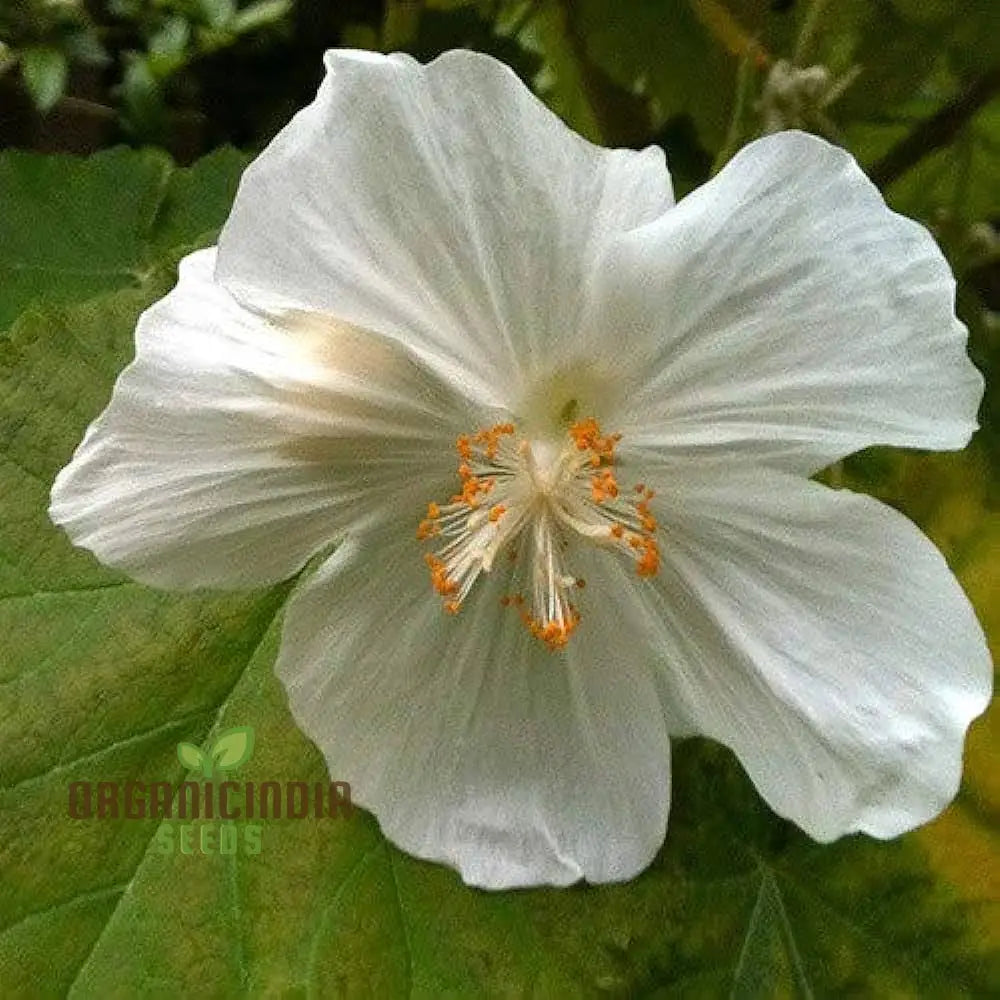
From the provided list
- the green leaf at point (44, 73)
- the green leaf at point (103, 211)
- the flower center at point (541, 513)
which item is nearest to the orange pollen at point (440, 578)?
the flower center at point (541, 513)

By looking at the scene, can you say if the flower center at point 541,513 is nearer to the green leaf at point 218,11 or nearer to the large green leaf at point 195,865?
the large green leaf at point 195,865

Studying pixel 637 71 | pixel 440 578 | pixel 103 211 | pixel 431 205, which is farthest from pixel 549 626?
pixel 637 71

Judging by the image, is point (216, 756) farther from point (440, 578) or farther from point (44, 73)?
point (44, 73)

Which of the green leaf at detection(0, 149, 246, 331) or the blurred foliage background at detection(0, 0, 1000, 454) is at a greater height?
the green leaf at detection(0, 149, 246, 331)

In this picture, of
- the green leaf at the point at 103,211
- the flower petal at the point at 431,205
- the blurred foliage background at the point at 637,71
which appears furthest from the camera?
the blurred foliage background at the point at 637,71

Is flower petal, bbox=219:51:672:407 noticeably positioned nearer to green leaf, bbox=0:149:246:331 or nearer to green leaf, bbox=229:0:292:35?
green leaf, bbox=0:149:246:331

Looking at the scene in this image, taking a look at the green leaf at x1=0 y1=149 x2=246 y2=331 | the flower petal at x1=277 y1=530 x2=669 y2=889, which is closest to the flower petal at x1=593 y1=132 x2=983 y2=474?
the flower petal at x1=277 y1=530 x2=669 y2=889
